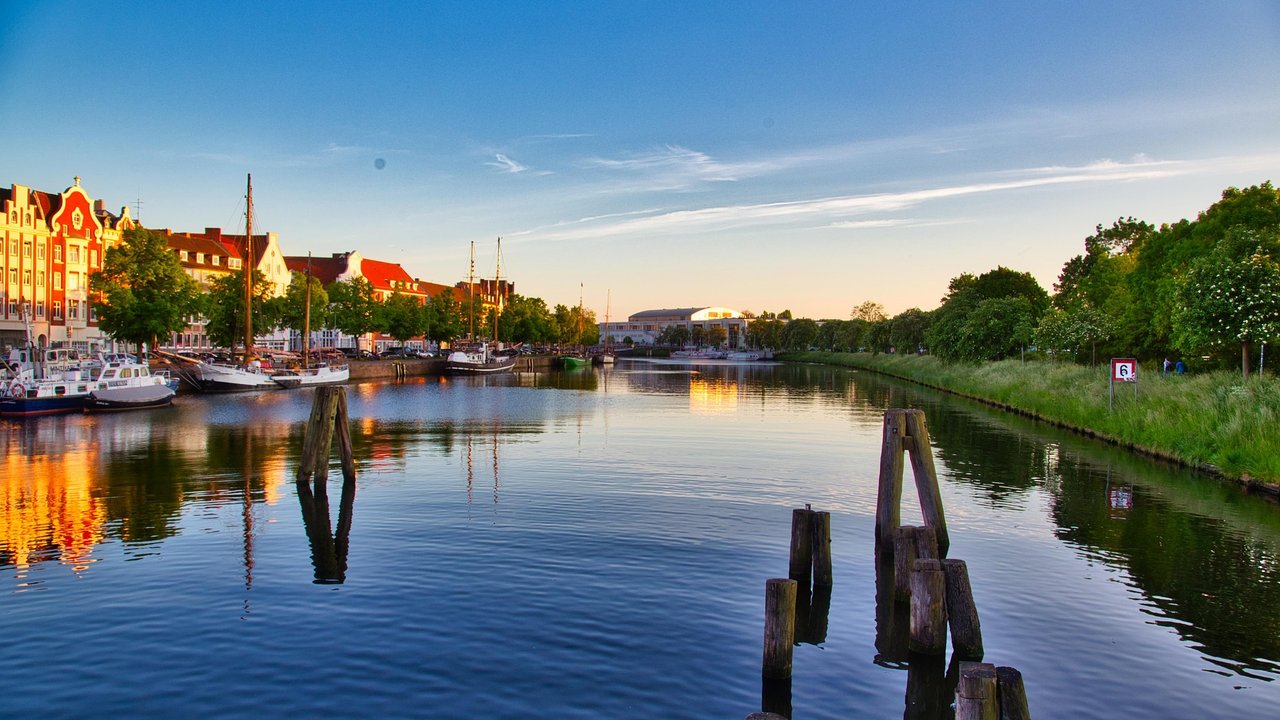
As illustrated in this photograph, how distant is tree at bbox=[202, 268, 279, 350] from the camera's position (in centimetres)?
7562

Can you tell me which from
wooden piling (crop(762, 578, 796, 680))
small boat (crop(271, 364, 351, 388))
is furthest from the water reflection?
small boat (crop(271, 364, 351, 388))

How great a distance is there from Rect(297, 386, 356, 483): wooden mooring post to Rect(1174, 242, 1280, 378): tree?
28541 mm

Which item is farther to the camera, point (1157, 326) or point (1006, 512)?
point (1157, 326)

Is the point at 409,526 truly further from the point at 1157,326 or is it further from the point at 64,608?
the point at 1157,326

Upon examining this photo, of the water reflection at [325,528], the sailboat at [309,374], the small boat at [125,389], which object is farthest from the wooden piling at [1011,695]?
the sailboat at [309,374]

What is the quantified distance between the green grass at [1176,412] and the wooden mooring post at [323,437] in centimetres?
2370

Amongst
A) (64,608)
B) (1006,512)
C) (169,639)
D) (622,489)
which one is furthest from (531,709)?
(1006,512)

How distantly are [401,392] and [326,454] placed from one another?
152 feet

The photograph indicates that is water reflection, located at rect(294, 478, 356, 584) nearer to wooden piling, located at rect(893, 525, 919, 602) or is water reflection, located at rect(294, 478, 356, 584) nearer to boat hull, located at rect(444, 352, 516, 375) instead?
wooden piling, located at rect(893, 525, 919, 602)

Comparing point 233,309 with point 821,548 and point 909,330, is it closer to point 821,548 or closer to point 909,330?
point 821,548

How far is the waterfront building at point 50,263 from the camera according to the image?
71.4 metres

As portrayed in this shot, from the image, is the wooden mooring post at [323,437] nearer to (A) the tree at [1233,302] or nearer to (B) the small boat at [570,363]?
(A) the tree at [1233,302]

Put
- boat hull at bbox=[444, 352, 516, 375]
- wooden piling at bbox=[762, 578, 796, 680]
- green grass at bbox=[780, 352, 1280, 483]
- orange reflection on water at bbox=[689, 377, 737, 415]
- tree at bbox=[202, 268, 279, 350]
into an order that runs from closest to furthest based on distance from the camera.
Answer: wooden piling at bbox=[762, 578, 796, 680] < green grass at bbox=[780, 352, 1280, 483] < orange reflection on water at bbox=[689, 377, 737, 415] < tree at bbox=[202, 268, 279, 350] < boat hull at bbox=[444, 352, 516, 375]

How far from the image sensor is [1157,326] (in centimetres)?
4900
